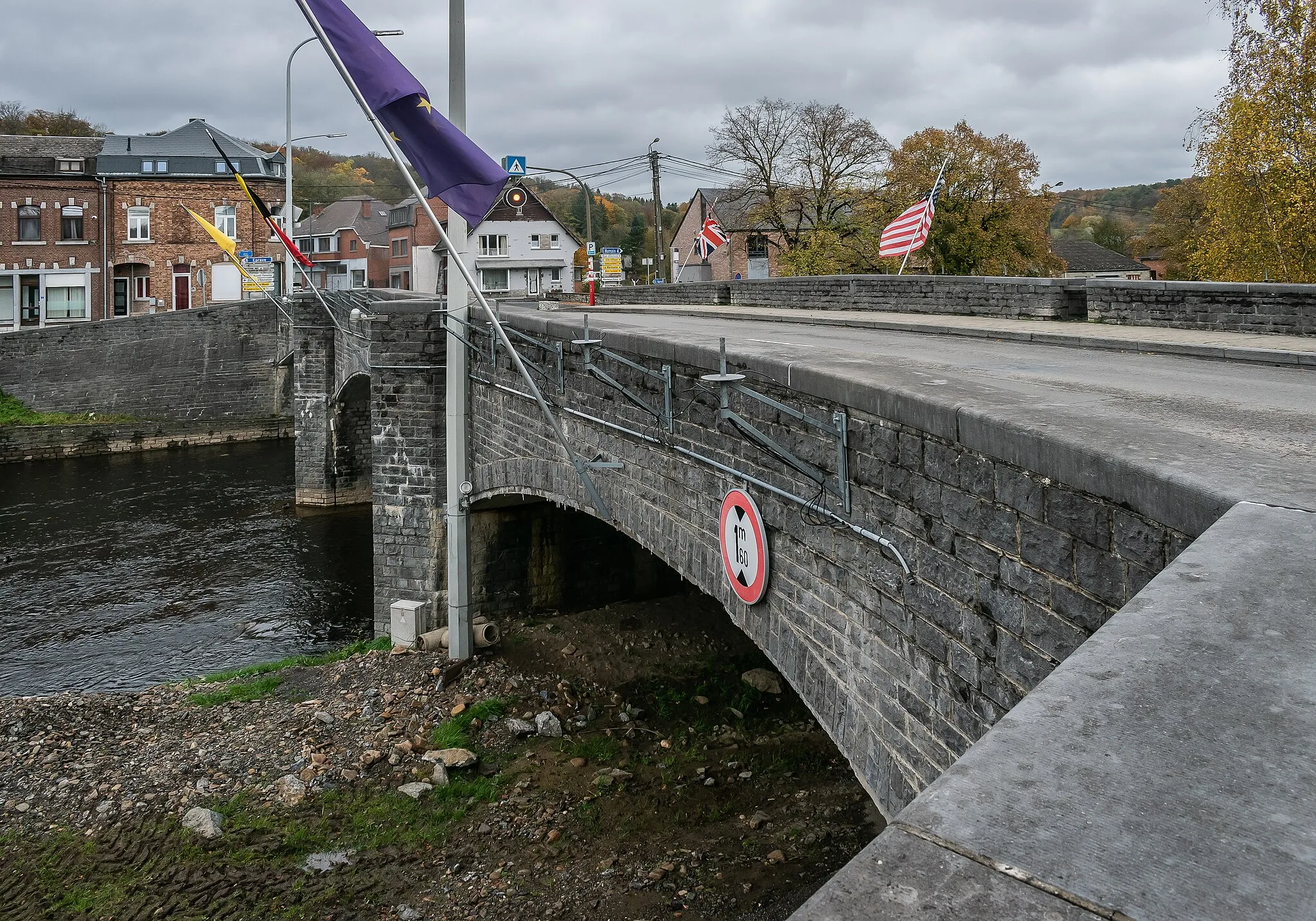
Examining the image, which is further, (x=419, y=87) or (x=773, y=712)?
(x=773, y=712)

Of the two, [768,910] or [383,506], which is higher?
[383,506]

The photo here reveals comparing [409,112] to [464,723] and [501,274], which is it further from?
[501,274]

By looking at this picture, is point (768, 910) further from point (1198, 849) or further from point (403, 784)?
point (1198, 849)

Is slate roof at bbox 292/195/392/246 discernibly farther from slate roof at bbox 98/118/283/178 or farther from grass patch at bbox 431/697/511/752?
grass patch at bbox 431/697/511/752

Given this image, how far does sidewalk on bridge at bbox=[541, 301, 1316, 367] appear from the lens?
1004 centimetres

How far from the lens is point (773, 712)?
1280cm

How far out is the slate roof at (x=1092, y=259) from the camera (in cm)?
6381

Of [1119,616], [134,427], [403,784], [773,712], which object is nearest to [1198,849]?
[1119,616]

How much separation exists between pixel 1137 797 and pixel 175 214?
187 ft

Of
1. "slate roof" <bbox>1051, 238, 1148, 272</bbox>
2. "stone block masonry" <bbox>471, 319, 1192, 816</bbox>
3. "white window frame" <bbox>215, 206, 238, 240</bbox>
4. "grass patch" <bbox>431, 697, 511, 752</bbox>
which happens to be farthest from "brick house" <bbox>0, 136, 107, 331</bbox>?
"slate roof" <bbox>1051, 238, 1148, 272</bbox>

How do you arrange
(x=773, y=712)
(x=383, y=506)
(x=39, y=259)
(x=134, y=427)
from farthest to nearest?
(x=39, y=259)
(x=134, y=427)
(x=383, y=506)
(x=773, y=712)

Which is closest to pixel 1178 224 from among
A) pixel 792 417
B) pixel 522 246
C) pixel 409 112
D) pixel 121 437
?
pixel 522 246

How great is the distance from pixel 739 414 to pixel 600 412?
3.42 m

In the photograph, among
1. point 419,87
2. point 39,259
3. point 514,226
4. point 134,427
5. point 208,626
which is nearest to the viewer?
point 419,87
